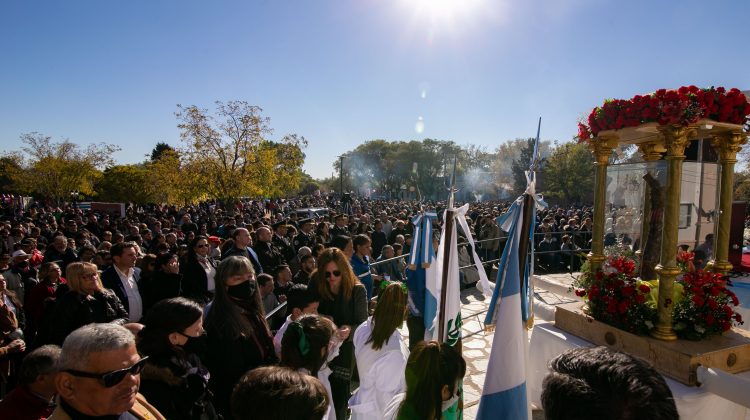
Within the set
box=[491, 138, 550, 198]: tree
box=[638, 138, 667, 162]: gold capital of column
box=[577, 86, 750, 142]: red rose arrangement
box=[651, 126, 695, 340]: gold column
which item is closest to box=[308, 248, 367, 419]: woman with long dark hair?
box=[651, 126, 695, 340]: gold column

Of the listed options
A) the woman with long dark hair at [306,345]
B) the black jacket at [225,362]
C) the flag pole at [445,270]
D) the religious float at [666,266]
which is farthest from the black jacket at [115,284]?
the religious float at [666,266]

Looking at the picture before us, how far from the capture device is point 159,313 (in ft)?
8.28

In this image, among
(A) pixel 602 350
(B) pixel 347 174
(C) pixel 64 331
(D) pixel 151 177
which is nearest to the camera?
(A) pixel 602 350

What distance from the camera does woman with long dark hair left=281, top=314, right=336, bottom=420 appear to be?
2746mm

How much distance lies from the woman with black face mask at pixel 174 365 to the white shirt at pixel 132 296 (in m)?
2.71

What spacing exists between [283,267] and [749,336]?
5.18m

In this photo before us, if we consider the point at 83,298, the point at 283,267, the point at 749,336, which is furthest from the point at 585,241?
the point at 83,298

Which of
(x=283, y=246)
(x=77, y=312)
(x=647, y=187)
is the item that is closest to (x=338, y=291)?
(x=77, y=312)

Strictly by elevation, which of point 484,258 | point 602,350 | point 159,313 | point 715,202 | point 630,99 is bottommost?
point 484,258

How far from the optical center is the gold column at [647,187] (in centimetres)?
527

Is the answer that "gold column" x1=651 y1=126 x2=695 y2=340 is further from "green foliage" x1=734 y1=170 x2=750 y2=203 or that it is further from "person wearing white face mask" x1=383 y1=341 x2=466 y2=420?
"green foliage" x1=734 y1=170 x2=750 y2=203

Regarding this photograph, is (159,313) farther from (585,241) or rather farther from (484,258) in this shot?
(585,241)

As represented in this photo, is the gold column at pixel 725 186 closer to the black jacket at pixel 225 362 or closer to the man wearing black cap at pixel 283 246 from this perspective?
the black jacket at pixel 225 362

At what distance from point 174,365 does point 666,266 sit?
13.2 feet
